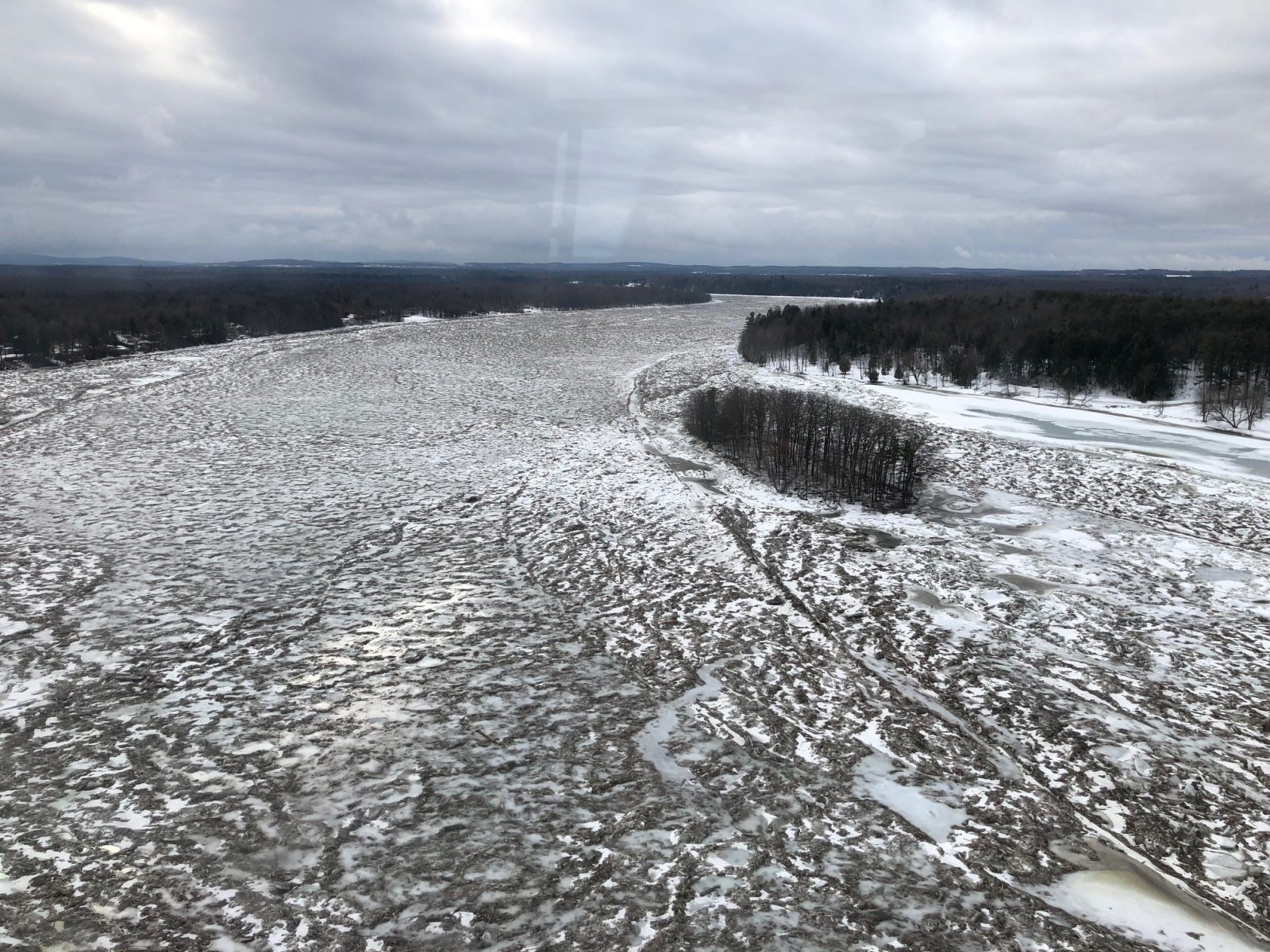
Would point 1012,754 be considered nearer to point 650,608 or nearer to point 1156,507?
point 650,608

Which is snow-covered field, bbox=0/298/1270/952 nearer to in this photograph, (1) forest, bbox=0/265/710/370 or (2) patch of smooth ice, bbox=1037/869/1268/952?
(2) patch of smooth ice, bbox=1037/869/1268/952

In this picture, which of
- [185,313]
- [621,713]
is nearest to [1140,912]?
[621,713]

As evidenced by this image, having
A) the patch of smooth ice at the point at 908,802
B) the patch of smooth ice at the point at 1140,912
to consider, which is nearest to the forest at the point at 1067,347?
the patch of smooth ice at the point at 908,802

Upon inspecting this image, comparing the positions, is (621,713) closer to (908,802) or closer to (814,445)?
(908,802)

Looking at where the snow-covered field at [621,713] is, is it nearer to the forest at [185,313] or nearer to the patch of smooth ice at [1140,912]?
the patch of smooth ice at [1140,912]

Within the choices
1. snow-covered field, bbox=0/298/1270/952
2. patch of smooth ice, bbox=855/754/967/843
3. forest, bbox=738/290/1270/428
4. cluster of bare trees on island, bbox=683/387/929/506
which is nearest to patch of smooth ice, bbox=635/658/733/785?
snow-covered field, bbox=0/298/1270/952

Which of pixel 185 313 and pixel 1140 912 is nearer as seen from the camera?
pixel 1140 912

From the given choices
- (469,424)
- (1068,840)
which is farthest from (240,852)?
(469,424)
